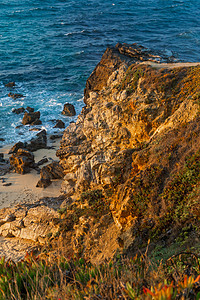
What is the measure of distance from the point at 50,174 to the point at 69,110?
49.5 ft

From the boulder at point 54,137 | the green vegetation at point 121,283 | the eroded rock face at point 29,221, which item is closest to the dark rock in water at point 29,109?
the boulder at point 54,137

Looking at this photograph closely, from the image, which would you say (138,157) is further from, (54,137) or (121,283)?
(54,137)

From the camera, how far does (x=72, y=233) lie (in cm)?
990

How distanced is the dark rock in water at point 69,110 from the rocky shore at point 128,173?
44.1 feet

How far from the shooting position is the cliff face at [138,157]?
782cm

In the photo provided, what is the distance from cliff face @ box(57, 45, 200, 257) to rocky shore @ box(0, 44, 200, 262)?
0.10 feet

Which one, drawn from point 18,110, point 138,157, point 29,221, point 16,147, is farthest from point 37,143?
point 138,157

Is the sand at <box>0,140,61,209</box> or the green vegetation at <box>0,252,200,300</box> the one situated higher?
the green vegetation at <box>0,252,200,300</box>

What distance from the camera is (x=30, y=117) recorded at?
30734 mm

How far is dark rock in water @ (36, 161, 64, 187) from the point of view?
18.3 metres

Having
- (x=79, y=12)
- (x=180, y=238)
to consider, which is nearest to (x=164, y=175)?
(x=180, y=238)

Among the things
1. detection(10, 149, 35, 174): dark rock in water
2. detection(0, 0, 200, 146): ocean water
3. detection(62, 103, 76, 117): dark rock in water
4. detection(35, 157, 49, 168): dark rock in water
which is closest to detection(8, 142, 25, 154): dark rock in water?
detection(10, 149, 35, 174): dark rock in water

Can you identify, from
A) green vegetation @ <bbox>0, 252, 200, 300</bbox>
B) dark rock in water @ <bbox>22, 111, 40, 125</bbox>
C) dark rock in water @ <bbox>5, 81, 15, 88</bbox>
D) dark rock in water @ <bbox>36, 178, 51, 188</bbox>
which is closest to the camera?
green vegetation @ <bbox>0, 252, 200, 300</bbox>

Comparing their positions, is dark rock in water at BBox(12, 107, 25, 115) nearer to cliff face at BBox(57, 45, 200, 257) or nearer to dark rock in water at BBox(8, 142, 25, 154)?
dark rock in water at BBox(8, 142, 25, 154)
